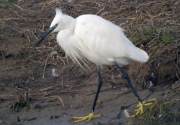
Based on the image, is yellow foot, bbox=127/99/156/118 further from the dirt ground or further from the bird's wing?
the bird's wing

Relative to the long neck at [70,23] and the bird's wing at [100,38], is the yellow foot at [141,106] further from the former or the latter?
the long neck at [70,23]

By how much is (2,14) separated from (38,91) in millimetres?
2797

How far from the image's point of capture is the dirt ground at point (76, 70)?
788 centimetres

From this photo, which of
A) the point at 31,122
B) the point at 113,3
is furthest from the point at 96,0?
the point at 31,122

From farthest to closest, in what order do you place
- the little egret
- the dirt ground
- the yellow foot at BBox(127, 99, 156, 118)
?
1. the dirt ground
2. the little egret
3. the yellow foot at BBox(127, 99, 156, 118)

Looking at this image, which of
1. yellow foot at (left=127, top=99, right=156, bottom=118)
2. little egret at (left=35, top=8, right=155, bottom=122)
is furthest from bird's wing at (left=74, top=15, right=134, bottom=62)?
yellow foot at (left=127, top=99, right=156, bottom=118)

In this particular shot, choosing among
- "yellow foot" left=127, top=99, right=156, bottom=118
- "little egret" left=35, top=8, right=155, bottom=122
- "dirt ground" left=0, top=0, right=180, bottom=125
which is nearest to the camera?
"yellow foot" left=127, top=99, right=156, bottom=118

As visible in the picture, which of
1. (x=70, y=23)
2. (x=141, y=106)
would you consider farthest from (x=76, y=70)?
(x=141, y=106)

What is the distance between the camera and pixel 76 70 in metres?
8.87

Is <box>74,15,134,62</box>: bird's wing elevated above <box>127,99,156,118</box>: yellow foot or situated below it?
above

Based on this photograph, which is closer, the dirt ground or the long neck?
the long neck

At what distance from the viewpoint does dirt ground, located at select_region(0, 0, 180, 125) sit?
788cm

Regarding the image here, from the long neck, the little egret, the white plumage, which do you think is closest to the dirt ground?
the little egret

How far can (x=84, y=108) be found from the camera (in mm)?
7930
